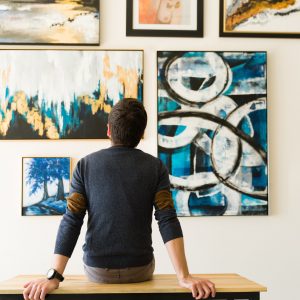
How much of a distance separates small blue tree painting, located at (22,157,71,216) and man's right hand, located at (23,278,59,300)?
116cm

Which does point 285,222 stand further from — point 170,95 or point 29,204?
point 29,204

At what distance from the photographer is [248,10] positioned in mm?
3332

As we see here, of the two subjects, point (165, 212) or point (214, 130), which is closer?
point (165, 212)

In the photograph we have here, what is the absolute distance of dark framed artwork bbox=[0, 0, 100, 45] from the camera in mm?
3229

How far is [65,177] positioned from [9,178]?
11.7 inches

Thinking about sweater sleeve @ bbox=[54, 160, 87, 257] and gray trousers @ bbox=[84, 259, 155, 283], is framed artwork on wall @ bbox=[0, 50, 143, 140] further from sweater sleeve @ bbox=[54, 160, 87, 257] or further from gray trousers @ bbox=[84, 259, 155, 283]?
gray trousers @ bbox=[84, 259, 155, 283]

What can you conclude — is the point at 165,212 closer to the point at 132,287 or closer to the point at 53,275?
the point at 132,287

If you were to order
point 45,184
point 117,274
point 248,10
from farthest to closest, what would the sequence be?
point 248,10 → point 45,184 → point 117,274

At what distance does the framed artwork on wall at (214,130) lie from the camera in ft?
10.6

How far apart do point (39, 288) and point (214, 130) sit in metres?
1.57

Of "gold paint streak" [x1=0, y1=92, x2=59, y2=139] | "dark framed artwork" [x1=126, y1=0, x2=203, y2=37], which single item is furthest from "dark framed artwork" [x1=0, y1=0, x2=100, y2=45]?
"gold paint streak" [x1=0, y1=92, x2=59, y2=139]

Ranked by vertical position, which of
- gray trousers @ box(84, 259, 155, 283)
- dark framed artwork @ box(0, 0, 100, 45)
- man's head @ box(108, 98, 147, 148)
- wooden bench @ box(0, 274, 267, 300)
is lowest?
wooden bench @ box(0, 274, 267, 300)

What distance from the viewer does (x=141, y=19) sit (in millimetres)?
3281

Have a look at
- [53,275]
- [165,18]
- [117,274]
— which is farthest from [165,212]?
[165,18]
